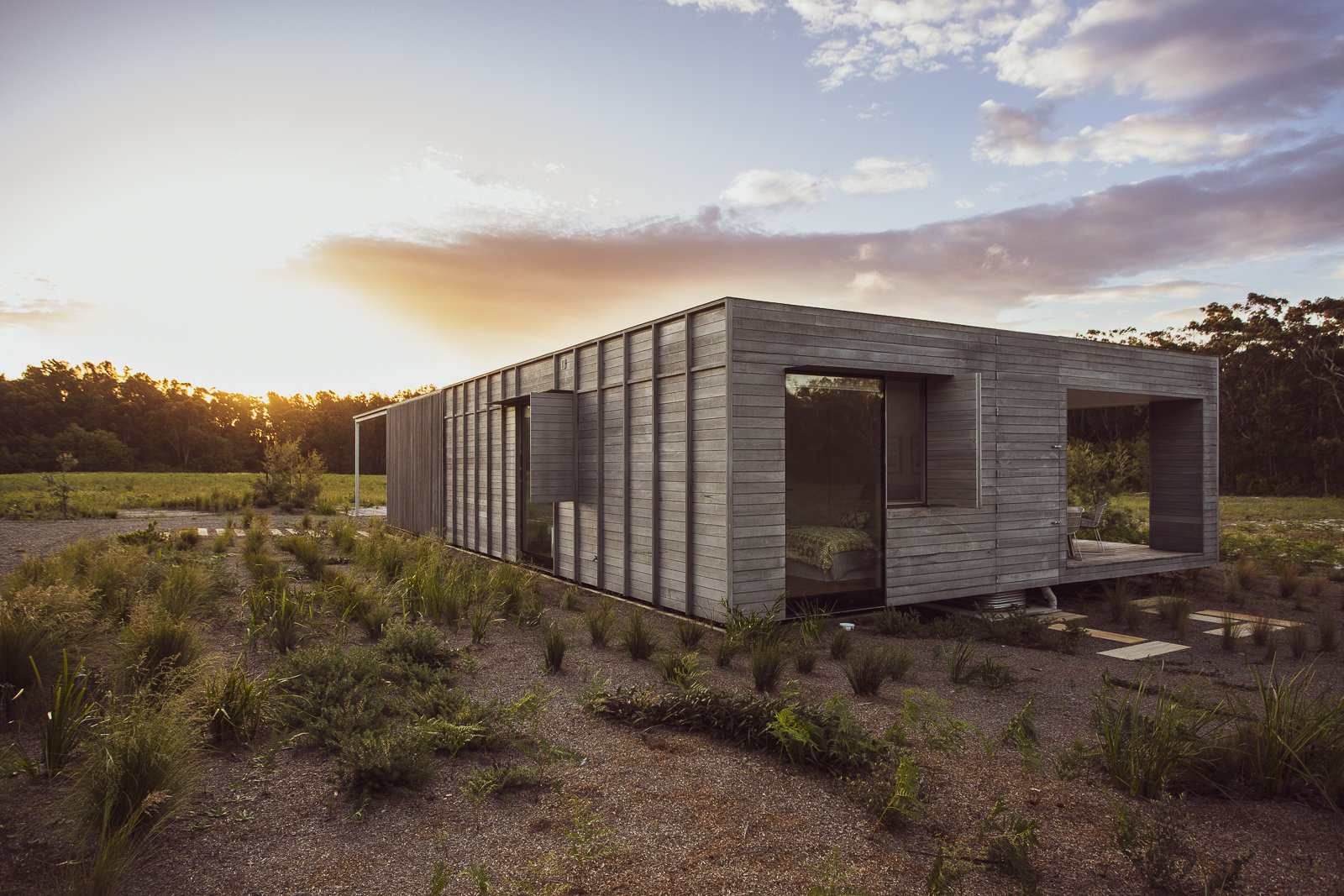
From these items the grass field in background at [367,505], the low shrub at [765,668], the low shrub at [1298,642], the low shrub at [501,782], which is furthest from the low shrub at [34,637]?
the grass field in background at [367,505]

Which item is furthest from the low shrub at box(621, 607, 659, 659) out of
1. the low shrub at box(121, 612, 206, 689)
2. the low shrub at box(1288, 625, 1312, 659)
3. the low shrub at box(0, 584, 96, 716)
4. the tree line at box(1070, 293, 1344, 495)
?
the tree line at box(1070, 293, 1344, 495)

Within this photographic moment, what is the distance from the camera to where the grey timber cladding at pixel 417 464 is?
14.3 meters

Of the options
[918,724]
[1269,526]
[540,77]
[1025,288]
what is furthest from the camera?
[1269,526]

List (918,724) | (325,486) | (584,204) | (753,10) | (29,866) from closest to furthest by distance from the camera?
(29,866)
(918,724)
(753,10)
(584,204)
(325,486)

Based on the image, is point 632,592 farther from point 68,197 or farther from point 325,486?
point 325,486

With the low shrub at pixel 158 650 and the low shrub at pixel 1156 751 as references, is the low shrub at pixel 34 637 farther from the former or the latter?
the low shrub at pixel 1156 751

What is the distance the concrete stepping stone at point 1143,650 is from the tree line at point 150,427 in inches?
1731

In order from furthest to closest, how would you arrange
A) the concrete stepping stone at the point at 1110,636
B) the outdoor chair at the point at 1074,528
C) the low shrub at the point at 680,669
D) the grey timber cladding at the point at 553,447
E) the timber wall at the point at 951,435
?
the outdoor chair at the point at 1074,528, the grey timber cladding at the point at 553,447, the concrete stepping stone at the point at 1110,636, the timber wall at the point at 951,435, the low shrub at the point at 680,669

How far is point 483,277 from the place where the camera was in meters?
15.7

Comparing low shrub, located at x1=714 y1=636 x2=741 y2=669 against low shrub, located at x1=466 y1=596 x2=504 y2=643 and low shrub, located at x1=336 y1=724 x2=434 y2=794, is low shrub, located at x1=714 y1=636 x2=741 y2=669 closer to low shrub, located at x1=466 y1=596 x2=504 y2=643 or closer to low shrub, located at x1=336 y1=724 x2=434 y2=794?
low shrub, located at x1=466 y1=596 x2=504 y2=643

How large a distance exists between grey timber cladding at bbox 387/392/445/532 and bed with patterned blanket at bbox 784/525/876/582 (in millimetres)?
8985

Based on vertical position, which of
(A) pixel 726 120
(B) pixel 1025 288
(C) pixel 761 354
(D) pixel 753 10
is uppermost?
(D) pixel 753 10

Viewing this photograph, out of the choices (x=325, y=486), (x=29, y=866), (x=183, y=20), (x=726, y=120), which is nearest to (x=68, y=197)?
(x=183, y=20)

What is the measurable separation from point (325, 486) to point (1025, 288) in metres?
28.4
